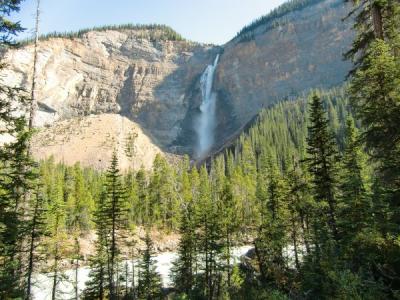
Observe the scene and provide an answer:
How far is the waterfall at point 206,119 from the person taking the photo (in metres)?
176

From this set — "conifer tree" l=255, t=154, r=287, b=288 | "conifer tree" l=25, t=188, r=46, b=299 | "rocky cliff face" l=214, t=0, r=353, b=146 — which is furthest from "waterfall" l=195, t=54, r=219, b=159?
"conifer tree" l=25, t=188, r=46, b=299

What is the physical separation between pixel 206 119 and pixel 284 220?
6127 inches

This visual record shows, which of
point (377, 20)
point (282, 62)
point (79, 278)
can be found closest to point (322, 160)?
point (377, 20)

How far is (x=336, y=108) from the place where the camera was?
415 ft

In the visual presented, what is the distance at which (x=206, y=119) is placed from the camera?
186 meters

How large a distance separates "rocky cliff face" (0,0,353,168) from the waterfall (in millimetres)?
3149

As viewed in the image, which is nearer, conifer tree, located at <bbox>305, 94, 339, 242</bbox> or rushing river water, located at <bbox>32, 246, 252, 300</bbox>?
conifer tree, located at <bbox>305, 94, 339, 242</bbox>

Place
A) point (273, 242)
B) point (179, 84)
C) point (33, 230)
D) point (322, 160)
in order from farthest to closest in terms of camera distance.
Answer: point (179, 84) → point (273, 242) → point (33, 230) → point (322, 160)

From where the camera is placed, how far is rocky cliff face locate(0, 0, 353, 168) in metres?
167

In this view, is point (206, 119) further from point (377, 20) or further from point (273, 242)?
point (377, 20)

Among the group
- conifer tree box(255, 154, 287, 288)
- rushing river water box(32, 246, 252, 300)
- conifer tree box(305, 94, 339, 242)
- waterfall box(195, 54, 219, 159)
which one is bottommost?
rushing river water box(32, 246, 252, 300)

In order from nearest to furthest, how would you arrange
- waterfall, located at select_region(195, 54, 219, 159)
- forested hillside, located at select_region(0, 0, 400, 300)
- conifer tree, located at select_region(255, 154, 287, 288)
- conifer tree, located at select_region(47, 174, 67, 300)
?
forested hillside, located at select_region(0, 0, 400, 300) < conifer tree, located at select_region(255, 154, 287, 288) < conifer tree, located at select_region(47, 174, 67, 300) < waterfall, located at select_region(195, 54, 219, 159)

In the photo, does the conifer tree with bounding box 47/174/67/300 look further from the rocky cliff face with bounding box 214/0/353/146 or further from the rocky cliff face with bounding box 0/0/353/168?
the rocky cliff face with bounding box 214/0/353/146

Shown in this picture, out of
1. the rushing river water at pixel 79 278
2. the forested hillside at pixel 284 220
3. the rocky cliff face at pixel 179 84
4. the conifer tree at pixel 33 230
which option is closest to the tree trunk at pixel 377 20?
the forested hillside at pixel 284 220
